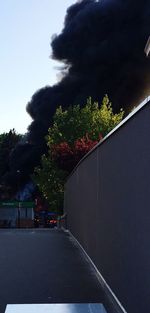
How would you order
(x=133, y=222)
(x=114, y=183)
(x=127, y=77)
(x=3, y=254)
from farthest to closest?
1. (x=127, y=77)
2. (x=3, y=254)
3. (x=114, y=183)
4. (x=133, y=222)

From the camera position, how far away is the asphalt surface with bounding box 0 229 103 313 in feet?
25.7

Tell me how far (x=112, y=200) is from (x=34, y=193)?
74558 millimetres

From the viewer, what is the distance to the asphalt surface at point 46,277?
785 centimetres

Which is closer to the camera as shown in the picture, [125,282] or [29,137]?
[125,282]

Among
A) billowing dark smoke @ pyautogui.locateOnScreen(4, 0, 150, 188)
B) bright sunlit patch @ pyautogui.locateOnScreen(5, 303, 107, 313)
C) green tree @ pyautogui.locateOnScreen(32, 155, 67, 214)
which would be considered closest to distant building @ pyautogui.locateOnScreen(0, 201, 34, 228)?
green tree @ pyautogui.locateOnScreen(32, 155, 67, 214)

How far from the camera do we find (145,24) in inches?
2943

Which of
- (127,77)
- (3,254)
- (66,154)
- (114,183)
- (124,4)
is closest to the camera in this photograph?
(114,183)

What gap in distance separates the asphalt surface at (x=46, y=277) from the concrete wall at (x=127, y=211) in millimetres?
425

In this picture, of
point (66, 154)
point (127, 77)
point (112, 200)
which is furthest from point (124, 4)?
point (112, 200)

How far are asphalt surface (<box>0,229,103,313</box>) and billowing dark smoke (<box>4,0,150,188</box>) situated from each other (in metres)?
56.6

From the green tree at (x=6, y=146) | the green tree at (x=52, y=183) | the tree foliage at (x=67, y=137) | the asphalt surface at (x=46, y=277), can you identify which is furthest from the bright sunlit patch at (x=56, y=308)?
the green tree at (x=6, y=146)

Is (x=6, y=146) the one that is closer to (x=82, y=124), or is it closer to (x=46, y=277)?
(x=82, y=124)

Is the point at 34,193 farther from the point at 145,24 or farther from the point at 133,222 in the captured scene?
the point at 133,222

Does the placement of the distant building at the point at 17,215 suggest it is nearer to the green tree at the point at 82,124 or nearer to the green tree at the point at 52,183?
the green tree at the point at 52,183
